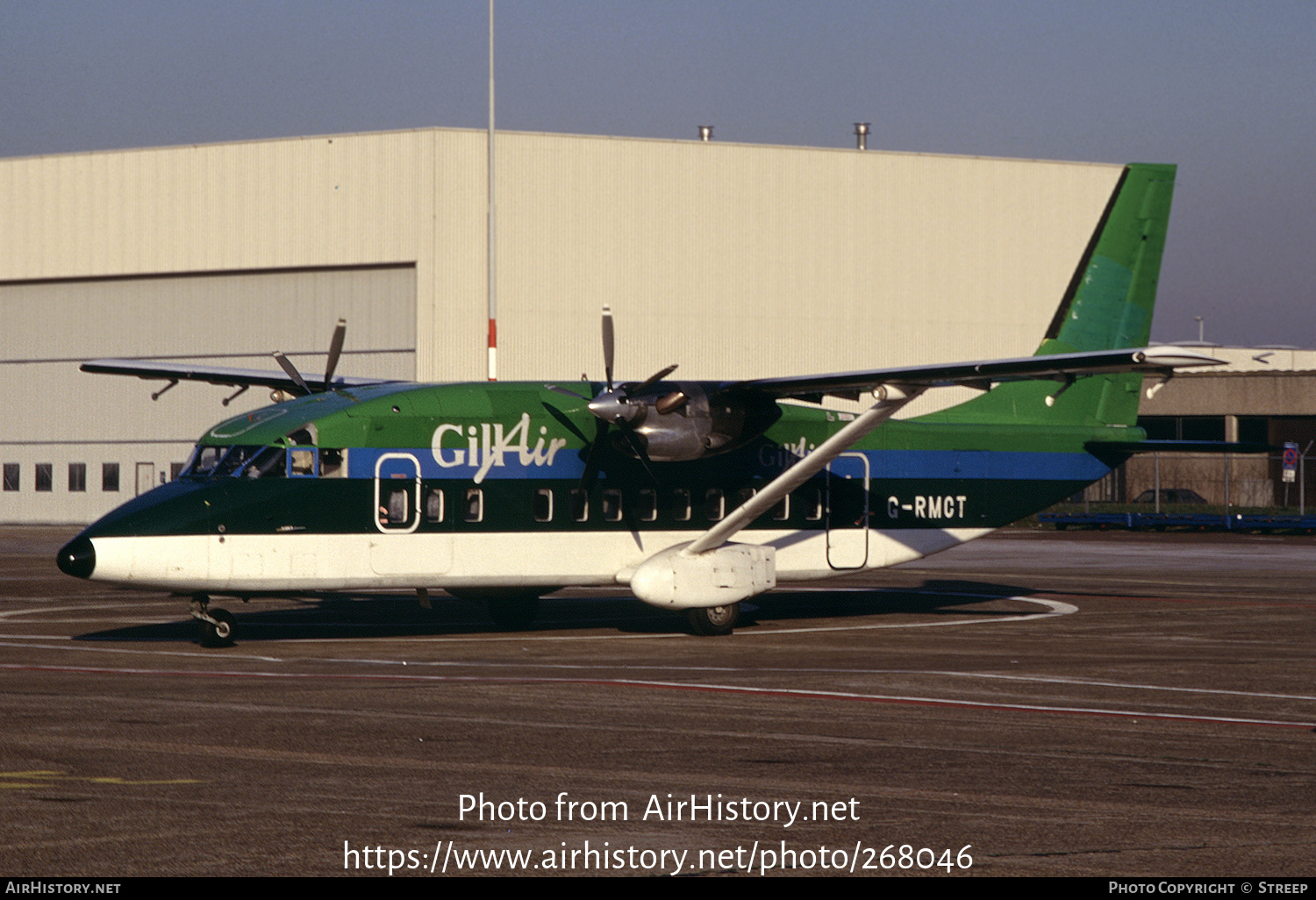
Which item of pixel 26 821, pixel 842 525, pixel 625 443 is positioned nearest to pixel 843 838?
pixel 26 821

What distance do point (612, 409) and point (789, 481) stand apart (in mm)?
3236

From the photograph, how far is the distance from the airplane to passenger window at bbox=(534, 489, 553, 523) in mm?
33

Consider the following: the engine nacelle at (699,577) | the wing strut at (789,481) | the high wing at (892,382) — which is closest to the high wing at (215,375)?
the engine nacelle at (699,577)

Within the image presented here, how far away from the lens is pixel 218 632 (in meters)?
21.1

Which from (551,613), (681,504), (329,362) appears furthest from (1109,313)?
(329,362)

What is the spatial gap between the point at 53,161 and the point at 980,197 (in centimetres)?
4436

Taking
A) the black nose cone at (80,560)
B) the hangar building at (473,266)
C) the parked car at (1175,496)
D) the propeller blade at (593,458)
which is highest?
the hangar building at (473,266)

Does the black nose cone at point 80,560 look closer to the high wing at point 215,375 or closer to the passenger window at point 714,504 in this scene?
the high wing at point 215,375

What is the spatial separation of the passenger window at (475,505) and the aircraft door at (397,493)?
762 mm

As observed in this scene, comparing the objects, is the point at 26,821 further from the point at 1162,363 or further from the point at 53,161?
the point at 53,161

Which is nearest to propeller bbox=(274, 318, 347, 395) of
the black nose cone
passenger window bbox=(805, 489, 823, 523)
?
the black nose cone

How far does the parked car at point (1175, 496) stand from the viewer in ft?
238

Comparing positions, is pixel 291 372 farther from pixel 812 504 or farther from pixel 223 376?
pixel 812 504

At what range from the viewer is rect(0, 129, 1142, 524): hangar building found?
6650 cm
